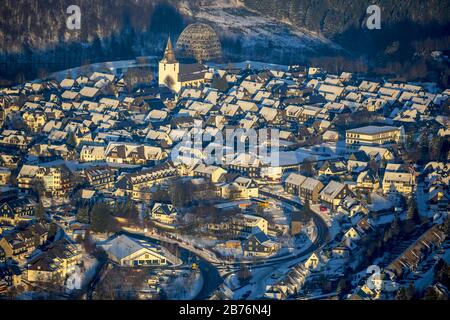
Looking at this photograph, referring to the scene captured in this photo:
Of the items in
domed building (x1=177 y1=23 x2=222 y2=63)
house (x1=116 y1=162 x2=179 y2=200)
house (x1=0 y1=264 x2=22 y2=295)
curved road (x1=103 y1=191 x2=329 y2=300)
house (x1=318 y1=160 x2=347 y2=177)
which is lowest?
house (x1=0 y1=264 x2=22 y2=295)

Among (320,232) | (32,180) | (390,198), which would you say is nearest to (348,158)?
(390,198)

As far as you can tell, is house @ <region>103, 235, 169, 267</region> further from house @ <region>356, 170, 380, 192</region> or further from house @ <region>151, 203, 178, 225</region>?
house @ <region>356, 170, 380, 192</region>

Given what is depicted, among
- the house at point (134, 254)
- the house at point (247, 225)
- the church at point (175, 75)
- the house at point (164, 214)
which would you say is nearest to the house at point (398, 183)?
the house at point (247, 225)

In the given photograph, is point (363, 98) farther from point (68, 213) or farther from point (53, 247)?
point (53, 247)

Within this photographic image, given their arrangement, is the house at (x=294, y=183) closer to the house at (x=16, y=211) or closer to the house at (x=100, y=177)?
the house at (x=100, y=177)

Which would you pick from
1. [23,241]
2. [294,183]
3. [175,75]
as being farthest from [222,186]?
[175,75]

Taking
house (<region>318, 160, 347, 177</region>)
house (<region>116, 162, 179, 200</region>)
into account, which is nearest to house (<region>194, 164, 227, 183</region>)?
house (<region>116, 162, 179, 200</region>)

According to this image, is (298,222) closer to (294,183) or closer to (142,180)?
(294,183)
